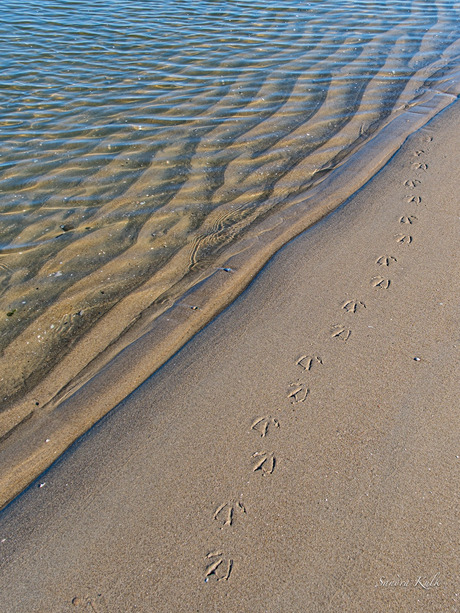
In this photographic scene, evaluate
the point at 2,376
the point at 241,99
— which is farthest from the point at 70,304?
the point at 241,99

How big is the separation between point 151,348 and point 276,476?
3.40 feet

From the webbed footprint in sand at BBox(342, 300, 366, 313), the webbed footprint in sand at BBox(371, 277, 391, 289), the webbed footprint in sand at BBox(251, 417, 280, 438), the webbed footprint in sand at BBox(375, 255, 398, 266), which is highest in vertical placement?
the webbed footprint in sand at BBox(375, 255, 398, 266)

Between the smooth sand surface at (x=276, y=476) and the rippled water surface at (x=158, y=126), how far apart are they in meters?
0.78

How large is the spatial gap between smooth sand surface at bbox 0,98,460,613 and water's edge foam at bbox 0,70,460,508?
98mm

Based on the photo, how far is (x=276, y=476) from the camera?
206cm

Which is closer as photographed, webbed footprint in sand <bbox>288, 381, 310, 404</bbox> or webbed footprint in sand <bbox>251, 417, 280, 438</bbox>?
webbed footprint in sand <bbox>251, 417, 280, 438</bbox>

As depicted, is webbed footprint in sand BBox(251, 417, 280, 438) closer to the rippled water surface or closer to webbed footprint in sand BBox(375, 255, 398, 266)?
the rippled water surface

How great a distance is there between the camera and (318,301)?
295cm

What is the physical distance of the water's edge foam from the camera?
2.34 metres

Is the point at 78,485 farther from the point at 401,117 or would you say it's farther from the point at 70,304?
the point at 401,117

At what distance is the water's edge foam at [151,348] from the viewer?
2.34 meters

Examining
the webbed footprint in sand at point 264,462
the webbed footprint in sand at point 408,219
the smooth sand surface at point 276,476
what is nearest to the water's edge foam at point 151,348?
the smooth sand surface at point 276,476

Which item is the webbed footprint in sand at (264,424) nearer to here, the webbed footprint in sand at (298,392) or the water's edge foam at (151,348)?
the webbed footprint in sand at (298,392)

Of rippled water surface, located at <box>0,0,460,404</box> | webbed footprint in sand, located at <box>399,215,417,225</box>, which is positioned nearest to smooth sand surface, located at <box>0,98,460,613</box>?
webbed footprint in sand, located at <box>399,215,417,225</box>
